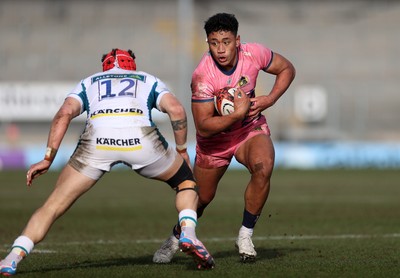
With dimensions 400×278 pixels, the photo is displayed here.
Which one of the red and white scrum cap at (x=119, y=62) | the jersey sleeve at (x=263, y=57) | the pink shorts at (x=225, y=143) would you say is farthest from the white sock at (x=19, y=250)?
the jersey sleeve at (x=263, y=57)

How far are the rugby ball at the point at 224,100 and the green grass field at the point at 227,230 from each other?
1.52 meters

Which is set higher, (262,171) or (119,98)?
(119,98)

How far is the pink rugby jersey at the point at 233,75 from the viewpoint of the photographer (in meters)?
9.59

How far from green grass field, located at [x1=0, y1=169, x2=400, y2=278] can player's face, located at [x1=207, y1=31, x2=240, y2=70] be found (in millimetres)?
2042

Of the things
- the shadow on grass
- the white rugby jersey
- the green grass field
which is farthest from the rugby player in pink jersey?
the white rugby jersey

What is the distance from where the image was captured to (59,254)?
34.6 feet

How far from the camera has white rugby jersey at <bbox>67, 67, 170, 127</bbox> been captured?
8352mm

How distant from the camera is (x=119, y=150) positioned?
8.29m

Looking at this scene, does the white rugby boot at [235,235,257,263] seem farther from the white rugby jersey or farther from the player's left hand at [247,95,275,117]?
the white rugby jersey

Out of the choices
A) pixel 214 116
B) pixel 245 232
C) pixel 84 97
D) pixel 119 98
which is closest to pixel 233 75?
pixel 214 116

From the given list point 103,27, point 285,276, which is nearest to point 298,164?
point 103,27

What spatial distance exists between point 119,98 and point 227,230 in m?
5.81

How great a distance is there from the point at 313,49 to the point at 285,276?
120 feet

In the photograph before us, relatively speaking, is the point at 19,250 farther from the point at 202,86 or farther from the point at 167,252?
the point at 202,86
